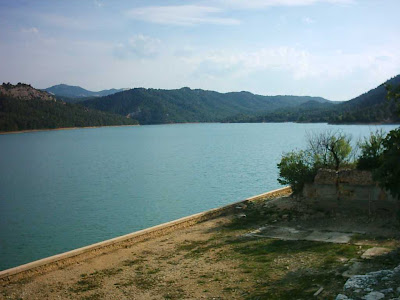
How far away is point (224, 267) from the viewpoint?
12789 millimetres

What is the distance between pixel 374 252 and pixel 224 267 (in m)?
4.57

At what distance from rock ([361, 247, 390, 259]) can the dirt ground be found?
162mm

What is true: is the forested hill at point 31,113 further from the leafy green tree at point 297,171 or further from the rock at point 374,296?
the rock at point 374,296

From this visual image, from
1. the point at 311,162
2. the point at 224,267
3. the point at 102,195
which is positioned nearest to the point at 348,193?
the point at 311,162

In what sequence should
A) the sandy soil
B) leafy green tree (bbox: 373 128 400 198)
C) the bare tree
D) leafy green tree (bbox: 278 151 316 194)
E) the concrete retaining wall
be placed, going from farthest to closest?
the bare tree
leafy green tree (bbox: 278 151 316 194)
the concrete retaining wall
leafy green tree (bbox: 373 128 400 198)
the sandy soil

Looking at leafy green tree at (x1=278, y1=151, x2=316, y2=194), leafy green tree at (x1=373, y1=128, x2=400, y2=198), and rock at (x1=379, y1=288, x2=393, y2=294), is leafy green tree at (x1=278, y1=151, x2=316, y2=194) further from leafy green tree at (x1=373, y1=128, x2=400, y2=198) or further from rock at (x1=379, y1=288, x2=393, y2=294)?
rock at (x1=379, y1=288, x2=393, y2=294)

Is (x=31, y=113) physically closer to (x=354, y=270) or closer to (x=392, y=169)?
(x=392, y=169)

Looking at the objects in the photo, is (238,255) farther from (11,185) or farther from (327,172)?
(11,185)

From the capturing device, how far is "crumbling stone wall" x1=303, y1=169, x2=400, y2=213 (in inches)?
683

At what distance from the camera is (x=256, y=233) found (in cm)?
1680

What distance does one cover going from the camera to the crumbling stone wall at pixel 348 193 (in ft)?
56.9

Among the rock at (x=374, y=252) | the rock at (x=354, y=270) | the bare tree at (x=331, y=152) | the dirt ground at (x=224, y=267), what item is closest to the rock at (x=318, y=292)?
the dirt ground at (x=224, y=267)

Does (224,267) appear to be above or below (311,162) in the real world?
below

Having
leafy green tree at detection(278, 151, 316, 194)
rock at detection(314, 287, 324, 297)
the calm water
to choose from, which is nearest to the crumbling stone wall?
leafy green tree at detection(278, 151, 316, 194)
